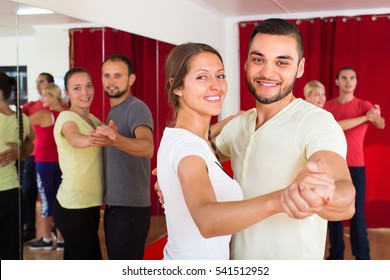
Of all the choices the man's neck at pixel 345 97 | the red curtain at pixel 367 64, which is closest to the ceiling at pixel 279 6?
the red curtain at pixel 367 64

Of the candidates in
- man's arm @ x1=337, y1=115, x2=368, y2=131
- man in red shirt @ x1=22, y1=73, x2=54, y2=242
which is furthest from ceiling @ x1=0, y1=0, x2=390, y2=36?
man in red shirt @ x1=22, y1=73, x2=54, y2=242

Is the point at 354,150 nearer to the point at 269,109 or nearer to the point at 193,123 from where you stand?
the point at 269,109

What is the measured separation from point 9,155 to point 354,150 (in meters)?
2.26

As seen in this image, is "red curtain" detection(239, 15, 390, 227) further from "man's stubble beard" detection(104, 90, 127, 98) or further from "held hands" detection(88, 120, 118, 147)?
"held hands" detection(88, 120, 118, 147)

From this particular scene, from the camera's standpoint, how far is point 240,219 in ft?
3.76

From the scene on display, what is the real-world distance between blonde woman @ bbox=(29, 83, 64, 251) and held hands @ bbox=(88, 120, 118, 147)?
23 cm

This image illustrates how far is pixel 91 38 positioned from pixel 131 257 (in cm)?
112

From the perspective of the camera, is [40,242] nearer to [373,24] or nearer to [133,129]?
[133,129]

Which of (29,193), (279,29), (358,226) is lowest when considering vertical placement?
(358,226)

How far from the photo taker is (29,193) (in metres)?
2.36

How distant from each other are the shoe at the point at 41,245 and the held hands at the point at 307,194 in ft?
5.23

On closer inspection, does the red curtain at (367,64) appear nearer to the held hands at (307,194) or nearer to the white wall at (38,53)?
the white wall at (38,53)

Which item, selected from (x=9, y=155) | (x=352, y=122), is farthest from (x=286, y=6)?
(x=9, y=155)

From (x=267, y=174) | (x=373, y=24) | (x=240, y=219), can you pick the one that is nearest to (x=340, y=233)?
(x=373, y=24)
